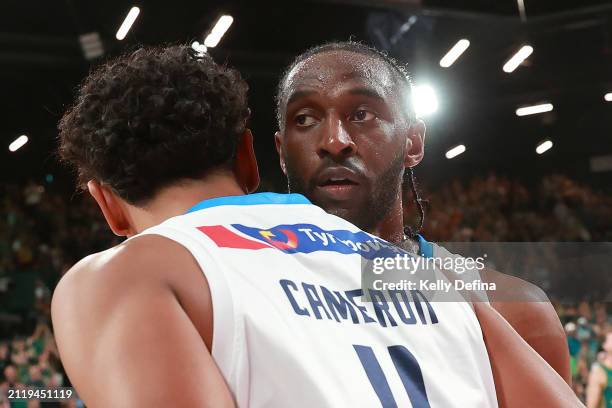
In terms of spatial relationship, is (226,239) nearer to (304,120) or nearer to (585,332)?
(304,120)

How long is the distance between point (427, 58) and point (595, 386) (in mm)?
3880

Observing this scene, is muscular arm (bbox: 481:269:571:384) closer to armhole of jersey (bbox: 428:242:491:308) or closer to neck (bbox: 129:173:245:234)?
armhole of jersey (bbox: 428:242:491:308)

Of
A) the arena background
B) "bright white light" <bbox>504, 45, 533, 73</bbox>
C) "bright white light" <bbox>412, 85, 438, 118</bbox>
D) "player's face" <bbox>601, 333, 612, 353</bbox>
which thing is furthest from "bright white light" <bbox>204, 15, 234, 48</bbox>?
"player's face" <bbox>601, 333, 612, 353</bbox>

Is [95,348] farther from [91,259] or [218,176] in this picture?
[218,176]

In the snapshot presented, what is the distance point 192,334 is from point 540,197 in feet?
27.7

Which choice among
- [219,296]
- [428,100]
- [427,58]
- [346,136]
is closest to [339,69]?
[346,136]

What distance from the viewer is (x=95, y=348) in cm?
89

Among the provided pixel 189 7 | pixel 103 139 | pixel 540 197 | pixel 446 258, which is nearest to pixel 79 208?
pixel 189 7

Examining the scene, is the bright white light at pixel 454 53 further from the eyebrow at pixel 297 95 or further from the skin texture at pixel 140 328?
the skin texture at pixel 140 328

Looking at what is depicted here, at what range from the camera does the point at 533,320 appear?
2000 millimetres

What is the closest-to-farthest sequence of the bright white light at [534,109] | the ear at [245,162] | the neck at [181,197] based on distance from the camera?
the neck at [181,197], the ear at [245,162], the bright white light at [534,109]

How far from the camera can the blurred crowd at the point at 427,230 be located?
5969mm

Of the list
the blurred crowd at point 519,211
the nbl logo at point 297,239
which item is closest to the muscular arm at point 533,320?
the nbl logo at point 297,239

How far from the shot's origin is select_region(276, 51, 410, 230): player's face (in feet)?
5.98
